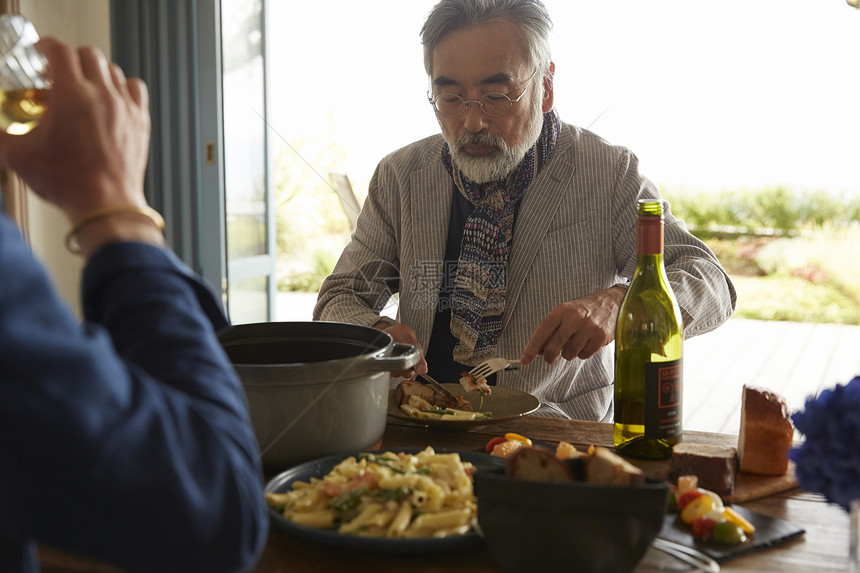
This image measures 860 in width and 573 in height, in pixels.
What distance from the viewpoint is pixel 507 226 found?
195cm

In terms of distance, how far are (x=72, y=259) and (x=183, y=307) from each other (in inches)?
142

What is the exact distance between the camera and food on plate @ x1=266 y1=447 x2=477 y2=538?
794 millimetres

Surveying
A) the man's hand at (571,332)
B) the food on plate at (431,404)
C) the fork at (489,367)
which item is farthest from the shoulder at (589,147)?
the food on plate at (431,404)

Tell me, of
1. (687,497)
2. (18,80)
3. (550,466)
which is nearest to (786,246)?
(687,497)

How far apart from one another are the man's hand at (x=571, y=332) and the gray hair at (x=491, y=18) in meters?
0.73

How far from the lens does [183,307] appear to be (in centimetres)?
52

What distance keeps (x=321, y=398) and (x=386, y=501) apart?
0.59 ft

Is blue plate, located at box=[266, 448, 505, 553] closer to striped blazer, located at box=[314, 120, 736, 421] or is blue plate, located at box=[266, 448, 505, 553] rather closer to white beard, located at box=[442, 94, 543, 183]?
striped blazer, located at box=[314, 120, 736, 421]

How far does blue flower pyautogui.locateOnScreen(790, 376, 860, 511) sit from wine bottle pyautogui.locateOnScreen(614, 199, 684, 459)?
427 millimetres

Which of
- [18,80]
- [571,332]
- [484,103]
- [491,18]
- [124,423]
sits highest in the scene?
[491,18]

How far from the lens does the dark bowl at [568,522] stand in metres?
0.63

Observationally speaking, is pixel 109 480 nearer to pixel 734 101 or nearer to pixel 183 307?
pixel 183 307

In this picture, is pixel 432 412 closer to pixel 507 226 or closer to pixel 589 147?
pixel 507 226

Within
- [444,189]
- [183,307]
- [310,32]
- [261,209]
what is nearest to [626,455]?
[183,307]
